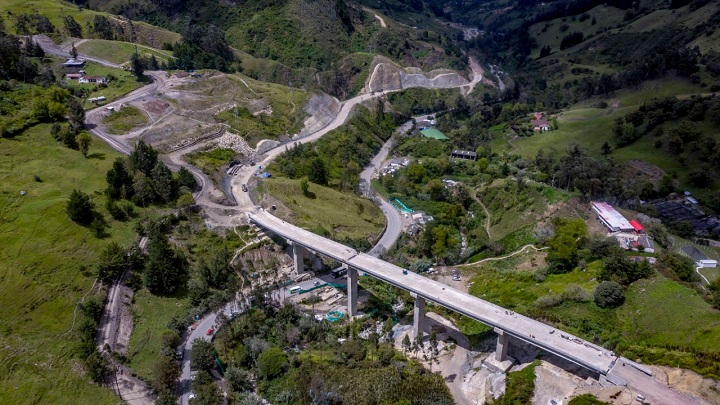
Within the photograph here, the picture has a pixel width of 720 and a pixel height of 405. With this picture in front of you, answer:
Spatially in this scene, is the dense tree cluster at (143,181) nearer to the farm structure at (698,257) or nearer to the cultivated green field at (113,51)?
the cultivated green field at (113,51)

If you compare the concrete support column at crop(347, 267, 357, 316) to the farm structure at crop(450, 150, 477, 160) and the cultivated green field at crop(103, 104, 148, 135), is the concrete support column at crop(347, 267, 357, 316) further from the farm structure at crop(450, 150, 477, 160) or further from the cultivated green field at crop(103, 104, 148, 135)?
the farm structure at crop(450, 150, 477, 160)

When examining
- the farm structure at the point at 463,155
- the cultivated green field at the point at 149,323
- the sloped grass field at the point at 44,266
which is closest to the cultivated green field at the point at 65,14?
the sloped grass field at the point at 44,266

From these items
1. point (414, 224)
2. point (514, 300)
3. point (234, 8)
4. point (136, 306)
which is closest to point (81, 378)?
point (136, 306)

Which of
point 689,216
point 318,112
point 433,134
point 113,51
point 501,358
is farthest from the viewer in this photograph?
point 433,134

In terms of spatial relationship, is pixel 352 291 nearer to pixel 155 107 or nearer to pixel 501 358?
pixel 501 358

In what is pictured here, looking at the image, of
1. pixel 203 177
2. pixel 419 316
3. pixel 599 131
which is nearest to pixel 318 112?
pixel 203 177

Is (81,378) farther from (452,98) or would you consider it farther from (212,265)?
(452,98)

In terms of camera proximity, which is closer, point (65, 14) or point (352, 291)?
point (352, 291)

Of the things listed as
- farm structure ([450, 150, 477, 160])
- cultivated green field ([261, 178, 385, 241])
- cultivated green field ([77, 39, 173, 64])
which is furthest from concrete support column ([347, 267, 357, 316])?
cultivated green field ([77, 39, 173, 64])
